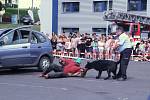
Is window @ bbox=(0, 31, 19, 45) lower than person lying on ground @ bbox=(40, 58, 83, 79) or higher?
higher

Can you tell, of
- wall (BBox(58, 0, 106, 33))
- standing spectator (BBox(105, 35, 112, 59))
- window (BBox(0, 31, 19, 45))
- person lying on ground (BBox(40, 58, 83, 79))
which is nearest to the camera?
person lying on ground (BBox(40, 58, 83, 79))

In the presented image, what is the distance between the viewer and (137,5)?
54062mm

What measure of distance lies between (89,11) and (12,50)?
1525 inches

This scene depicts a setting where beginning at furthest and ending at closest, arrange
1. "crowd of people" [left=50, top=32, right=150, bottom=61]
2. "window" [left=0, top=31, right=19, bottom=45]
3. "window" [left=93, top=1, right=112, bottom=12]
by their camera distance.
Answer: "window" [left=93, top=1, right=112, bottom=12] → "crowd of people" [left=50, top=32, right=150, bottom=61] → "window" [left=0, top=31, right=19, bottom=45]

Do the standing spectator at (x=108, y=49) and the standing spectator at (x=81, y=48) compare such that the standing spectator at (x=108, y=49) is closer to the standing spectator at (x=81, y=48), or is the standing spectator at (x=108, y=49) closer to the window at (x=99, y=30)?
the standing spectator at (x=81, y=48)

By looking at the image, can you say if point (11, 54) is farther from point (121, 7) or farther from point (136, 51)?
point (121, 7)

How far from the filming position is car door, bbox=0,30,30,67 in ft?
54.0

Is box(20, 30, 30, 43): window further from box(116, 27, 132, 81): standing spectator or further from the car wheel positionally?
box(116, 27, 132, 81): standing spectator

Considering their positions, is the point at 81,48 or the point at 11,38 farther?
the point at 81,48

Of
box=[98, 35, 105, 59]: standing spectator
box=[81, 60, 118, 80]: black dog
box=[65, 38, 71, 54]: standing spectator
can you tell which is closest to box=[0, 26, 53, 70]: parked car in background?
box=[81, 60, 118, 80]: black dog

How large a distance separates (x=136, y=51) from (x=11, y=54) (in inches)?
561

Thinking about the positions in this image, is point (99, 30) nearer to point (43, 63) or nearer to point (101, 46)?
point (101, 46)

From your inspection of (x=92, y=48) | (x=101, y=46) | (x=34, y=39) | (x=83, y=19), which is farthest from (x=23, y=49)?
(x=83, y=19)

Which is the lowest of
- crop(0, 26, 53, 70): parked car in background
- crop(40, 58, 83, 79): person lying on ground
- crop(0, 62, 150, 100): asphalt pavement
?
crop(0, 62, 150, 100): asphalt pavement
